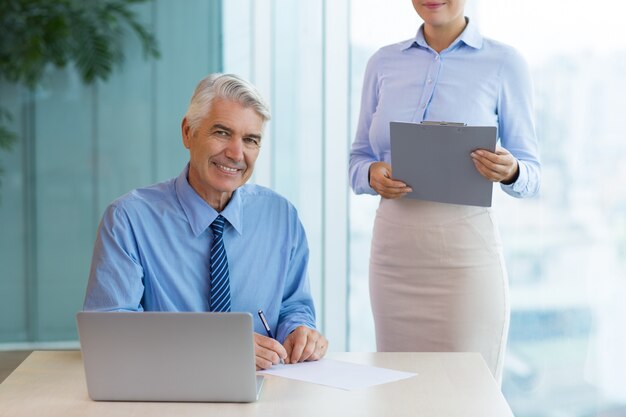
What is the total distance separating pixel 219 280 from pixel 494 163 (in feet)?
2.66

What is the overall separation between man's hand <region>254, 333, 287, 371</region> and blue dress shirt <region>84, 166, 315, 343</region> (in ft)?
0.68

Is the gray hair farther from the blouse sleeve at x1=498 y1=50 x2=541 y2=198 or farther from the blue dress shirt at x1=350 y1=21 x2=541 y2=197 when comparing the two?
the blouse sleeve at x1=498 y1=50 x2=541 y2=198

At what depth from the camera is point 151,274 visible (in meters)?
2.10

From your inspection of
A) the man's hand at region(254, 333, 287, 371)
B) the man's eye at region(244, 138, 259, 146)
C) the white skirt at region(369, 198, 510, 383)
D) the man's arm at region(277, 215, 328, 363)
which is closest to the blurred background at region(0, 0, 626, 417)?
the white skirt at region(369, 198, 510, 383)

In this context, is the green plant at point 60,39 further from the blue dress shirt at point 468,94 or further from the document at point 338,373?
the document at point 338,373

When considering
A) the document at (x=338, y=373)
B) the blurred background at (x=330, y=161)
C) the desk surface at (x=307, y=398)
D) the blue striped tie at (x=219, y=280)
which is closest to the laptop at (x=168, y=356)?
the desk surface at (x=307, y=398)

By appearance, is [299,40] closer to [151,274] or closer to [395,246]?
[395,246]

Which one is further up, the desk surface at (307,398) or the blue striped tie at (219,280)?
the blue striped tie at (219,280)

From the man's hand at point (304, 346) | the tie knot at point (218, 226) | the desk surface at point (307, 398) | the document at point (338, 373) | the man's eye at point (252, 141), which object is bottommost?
the desk surface at point (307, 398)

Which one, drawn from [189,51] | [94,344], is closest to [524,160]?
[94,344]

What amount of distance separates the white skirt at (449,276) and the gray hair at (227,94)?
668 mm

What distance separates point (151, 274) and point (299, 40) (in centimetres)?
213

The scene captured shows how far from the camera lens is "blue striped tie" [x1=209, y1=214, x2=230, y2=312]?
212cm

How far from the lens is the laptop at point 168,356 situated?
5.21 feet
